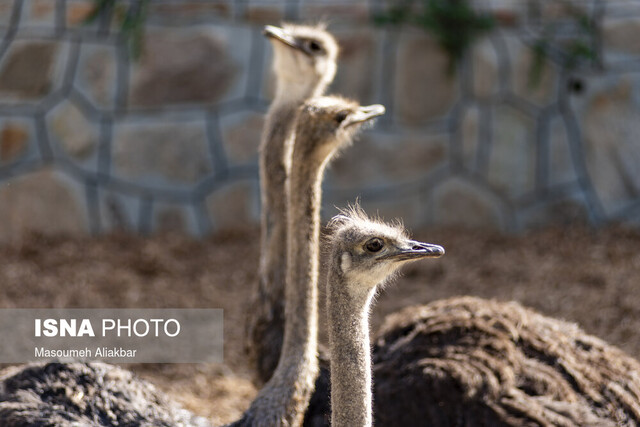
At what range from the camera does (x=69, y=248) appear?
5797mm

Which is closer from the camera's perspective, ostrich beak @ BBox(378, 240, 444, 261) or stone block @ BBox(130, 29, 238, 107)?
ostrich beak @ BBox(378, 240, 444, 261)

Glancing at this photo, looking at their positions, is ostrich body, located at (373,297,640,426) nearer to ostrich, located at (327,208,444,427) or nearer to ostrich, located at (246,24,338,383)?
ostrich, located at (246,24,338,383)

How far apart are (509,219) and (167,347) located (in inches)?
102

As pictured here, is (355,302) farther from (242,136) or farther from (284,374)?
(242,136)

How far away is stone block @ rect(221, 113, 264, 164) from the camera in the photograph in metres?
6.08

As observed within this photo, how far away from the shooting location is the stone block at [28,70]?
5.86 metres

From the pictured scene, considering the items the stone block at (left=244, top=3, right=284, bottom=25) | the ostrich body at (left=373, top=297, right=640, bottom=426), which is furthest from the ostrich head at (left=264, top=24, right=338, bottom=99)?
the stone block at (left=244, top=3, right=284, bottom=25)

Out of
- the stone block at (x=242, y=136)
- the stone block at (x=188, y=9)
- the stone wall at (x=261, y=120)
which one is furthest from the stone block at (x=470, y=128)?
the stone block at (x=188, y=9)

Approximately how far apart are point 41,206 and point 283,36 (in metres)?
2.62

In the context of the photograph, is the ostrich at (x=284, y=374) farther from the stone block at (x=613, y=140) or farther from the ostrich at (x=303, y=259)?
the stone block at (x=613, y=140)

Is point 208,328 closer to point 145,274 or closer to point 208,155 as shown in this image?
point 145,274

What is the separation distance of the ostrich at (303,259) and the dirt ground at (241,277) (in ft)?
4.91

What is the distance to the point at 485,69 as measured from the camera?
20.3 feet

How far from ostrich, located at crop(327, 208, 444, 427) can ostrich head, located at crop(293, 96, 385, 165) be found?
886mm
